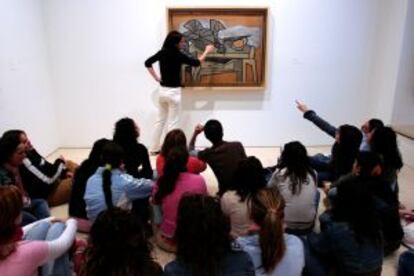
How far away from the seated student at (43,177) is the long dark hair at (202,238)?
5.15 ft

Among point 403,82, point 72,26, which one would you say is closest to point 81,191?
point 72,26

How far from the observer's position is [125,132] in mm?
2691

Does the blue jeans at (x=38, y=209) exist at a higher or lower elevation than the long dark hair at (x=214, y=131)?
lower

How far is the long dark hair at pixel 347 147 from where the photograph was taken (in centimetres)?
275

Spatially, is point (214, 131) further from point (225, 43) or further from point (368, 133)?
point (225, 43)

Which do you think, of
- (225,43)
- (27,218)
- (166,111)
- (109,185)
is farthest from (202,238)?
(225,43)

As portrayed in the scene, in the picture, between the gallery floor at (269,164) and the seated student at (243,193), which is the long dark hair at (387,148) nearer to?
the gallery floor at (269,164)

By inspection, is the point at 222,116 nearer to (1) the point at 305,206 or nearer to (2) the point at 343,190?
(1) the point at 305,206

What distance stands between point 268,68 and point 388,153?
2087 millimetres

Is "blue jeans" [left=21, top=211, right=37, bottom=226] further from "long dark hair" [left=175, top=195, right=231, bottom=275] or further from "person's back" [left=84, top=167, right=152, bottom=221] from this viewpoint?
"long dark hair" [left=175, top=195, right=231, bottom=275]

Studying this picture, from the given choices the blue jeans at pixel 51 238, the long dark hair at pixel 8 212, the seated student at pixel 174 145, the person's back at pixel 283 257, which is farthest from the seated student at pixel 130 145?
the person's back at pixel 283 257

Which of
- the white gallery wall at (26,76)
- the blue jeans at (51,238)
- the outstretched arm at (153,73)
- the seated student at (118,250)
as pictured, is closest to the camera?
the seated student at (118,250)

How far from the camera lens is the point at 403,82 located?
164 inches

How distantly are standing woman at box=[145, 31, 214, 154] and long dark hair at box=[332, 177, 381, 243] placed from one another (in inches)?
107
